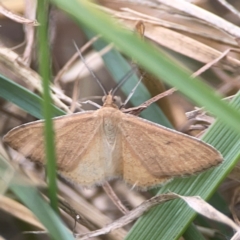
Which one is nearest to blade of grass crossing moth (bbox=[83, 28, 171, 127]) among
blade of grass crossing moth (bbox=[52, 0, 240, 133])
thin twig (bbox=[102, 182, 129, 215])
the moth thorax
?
the moth thorax

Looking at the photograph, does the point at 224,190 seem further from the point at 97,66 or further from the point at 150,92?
the point at 97,66

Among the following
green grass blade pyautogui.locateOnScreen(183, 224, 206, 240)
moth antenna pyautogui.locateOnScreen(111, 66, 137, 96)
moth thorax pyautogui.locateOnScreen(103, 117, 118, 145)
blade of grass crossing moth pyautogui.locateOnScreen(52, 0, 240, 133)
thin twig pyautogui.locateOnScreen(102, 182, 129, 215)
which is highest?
blade of grass crossing moth pyautogui.locateOnScreen(52, 0, 240, 133)

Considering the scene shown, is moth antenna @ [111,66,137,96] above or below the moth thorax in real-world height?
above

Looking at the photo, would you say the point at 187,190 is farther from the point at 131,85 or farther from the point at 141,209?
the point at 131,85

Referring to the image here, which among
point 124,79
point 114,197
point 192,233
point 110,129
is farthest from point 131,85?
point 192,233

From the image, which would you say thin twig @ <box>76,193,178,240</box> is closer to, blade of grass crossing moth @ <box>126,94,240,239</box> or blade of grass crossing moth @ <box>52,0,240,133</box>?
blade of grass crossing moth @ <box>126,94,240,239</box>

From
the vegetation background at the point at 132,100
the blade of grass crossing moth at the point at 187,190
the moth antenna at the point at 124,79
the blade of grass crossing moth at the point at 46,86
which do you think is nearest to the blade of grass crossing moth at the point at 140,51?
the blade of grass crossing moth at the point at 46,86
